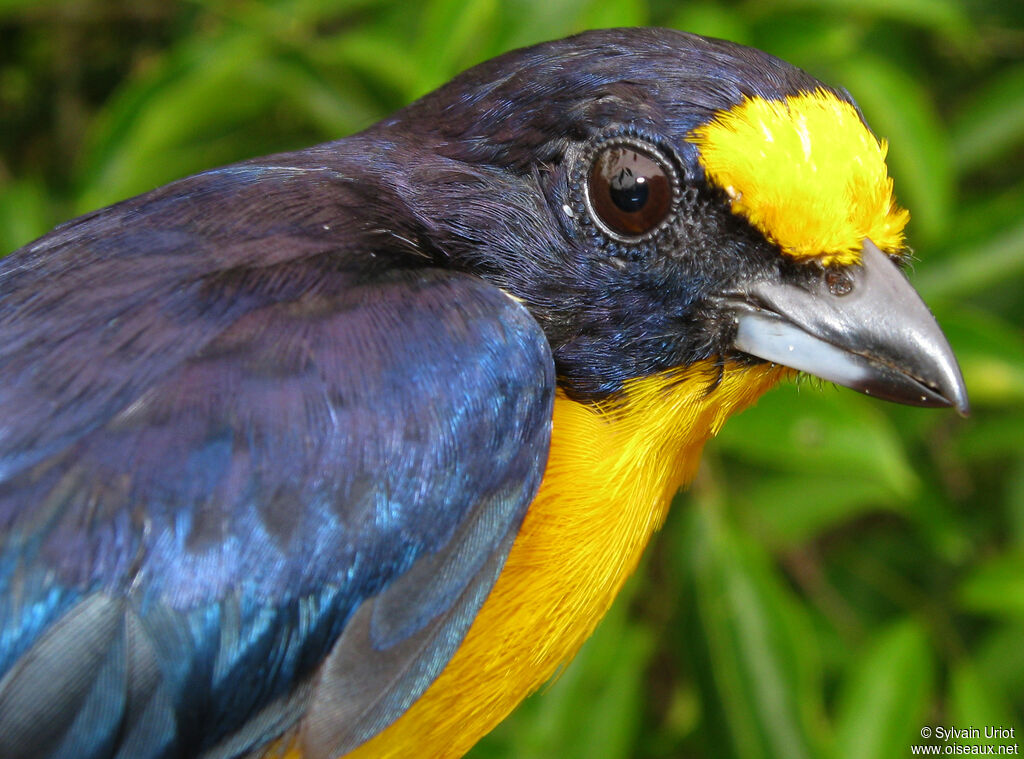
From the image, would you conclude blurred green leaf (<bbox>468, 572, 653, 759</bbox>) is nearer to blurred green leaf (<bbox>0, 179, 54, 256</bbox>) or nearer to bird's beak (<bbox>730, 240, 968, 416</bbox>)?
bird's beak (<bbox>730, 240, 968, 416</bbox>)

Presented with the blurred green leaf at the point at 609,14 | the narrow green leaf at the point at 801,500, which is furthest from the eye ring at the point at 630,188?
the narrow green leaf at the point at 801,500

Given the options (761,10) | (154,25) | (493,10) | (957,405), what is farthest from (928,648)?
(154,25)

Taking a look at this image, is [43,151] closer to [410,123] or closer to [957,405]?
[410,123]

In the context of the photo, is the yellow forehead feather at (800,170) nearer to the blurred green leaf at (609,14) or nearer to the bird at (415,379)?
the bird at (415,379)

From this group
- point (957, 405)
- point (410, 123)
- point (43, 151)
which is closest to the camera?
point (957, 405)

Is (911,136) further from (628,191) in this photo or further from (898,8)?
(628,191)

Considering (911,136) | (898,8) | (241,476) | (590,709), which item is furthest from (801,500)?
(241,476)
